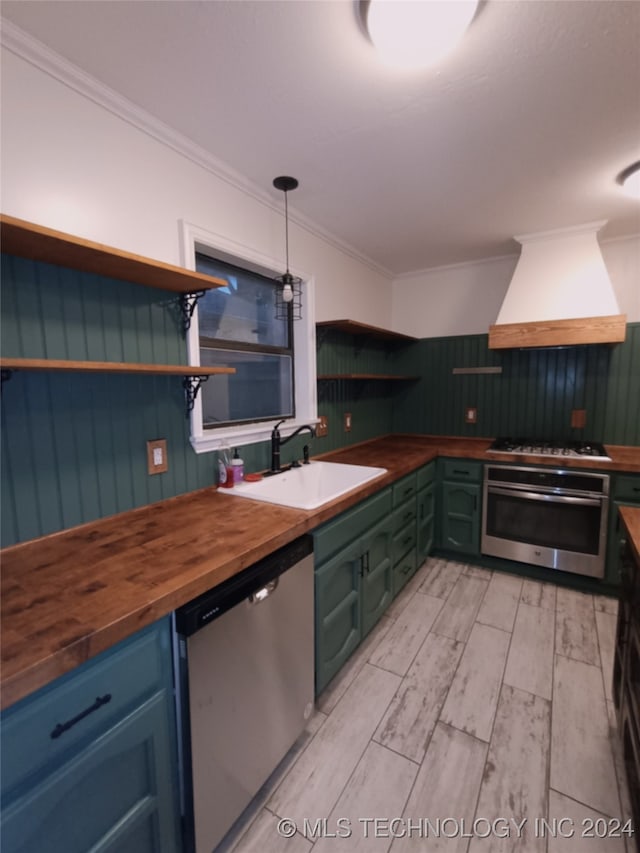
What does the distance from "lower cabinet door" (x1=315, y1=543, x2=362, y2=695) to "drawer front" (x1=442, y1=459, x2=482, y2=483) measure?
1.31 metres

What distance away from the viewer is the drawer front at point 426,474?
8.47 ft

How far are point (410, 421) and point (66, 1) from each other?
322 cm

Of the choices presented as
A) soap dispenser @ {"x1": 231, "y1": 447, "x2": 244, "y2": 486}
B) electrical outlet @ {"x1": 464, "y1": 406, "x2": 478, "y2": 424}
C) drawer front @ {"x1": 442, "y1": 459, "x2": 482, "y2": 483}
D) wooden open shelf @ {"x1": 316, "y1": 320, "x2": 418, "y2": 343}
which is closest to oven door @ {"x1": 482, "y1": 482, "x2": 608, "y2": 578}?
drawer front @ {"x1": 442, "y1": 459, "x2": 482, "y2": 483}

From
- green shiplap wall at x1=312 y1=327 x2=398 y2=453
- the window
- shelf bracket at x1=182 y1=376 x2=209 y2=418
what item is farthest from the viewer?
green shiplap wall at x1=312 y1=327 x2=398 y2=453

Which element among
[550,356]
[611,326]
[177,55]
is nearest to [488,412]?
[550,356]

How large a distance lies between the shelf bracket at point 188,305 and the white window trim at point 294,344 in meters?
0.02

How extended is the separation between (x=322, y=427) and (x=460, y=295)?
1824 mm

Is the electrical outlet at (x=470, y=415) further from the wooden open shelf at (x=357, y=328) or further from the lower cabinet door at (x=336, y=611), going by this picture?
the lower cabinet door at (x=336, y=611)

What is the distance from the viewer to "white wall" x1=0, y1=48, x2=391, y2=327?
3.72 feet

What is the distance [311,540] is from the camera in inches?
56.4

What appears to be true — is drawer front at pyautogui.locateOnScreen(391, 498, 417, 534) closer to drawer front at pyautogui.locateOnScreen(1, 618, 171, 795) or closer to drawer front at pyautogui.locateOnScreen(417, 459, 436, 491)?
drawer front at pyautogui.locateOnScreen(417, 459, 436, 491)

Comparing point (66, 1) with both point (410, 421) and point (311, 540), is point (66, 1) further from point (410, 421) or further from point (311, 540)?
point (410, 421)

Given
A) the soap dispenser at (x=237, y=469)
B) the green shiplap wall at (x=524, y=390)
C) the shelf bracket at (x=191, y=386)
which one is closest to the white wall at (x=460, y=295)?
the green shiplap wall at (x=524, y=390)

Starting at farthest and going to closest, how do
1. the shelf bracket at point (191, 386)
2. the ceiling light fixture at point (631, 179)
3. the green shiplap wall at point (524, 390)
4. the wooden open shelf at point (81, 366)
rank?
the green shiplap wall at point (524, 390)
the ceiling light fixture at point (631, 179)
the shelf bracket at point (191, 386)
the wooden open shelf at point (81, 366)
